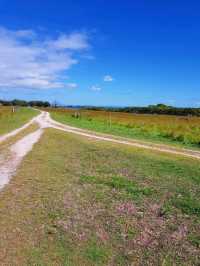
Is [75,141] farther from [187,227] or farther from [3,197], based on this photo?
[187,227]

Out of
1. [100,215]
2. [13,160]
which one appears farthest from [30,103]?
[100,215]

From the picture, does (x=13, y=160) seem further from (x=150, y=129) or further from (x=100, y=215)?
(x=150, y=129)

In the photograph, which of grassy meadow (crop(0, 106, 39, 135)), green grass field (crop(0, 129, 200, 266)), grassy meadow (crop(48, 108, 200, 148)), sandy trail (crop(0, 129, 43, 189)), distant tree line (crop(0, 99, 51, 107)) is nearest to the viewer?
green grass field (crop(0, 129, 200, 266))

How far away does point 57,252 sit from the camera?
460 centimetres

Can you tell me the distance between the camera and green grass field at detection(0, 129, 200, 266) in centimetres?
458

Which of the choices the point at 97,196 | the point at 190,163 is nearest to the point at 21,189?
the point at 97,196

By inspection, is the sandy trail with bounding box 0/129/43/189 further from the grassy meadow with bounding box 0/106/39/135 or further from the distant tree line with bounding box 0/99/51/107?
the distant tree line with bounding box 0/99/51/107

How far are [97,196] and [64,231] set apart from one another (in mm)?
1905

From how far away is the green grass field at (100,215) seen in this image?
4578mm

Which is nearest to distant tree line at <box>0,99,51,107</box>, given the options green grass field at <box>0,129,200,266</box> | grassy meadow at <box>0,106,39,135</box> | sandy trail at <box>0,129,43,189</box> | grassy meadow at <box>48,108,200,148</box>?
grassy meadow at <box>0,106,39,135</box>

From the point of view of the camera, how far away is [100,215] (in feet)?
19.5

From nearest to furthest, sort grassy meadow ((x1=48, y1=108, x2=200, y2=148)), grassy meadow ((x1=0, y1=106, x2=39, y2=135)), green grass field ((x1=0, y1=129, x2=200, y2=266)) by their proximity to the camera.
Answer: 1. green grass field ((x1=0, y1=129, x2=200, y2=266))
2. grassy meadow ((x1=48, y1=108, x2=200, y2=148))
3. grassy meadow ((x1=0, y1=106, x2=39, y2=135))

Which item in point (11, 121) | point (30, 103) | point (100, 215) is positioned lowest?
point (100, 215)

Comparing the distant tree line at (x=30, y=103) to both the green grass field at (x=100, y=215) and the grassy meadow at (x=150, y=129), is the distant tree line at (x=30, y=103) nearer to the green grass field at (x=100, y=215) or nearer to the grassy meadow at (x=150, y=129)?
the grassy meadow at (x=150, y=129)
